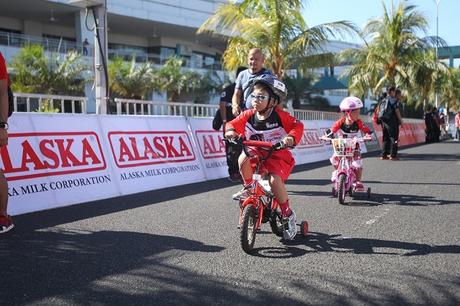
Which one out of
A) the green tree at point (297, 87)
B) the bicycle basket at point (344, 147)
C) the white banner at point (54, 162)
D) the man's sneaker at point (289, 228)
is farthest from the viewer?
the green tree at point (297, 87)

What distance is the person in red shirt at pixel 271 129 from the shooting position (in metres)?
5.15

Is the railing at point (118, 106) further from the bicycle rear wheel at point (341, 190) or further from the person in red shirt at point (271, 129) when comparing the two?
the bicycle rear wheel at point (341, 190)

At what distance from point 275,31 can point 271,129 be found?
12418 mm

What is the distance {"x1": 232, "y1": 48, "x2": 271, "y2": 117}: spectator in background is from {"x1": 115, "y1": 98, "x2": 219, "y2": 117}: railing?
319 cm

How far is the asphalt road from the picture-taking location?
12.6 ft

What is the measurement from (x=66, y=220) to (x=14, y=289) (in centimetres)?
257

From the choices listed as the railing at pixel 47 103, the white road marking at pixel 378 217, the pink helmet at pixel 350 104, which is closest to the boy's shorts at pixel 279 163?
the white road marking at pixel 378 217

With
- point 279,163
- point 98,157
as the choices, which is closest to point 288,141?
point 279,163

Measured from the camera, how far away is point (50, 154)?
7531 mm

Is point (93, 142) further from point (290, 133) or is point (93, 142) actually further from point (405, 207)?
point (405, 207)

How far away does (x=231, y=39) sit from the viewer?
1856 centimetres

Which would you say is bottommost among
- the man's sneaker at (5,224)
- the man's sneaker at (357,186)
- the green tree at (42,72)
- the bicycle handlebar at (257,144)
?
the man's sneaker at (5,224)

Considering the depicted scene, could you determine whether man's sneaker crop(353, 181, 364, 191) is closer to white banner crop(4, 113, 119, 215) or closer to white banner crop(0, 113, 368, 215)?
white banner crop(0, 113, 368, 215)

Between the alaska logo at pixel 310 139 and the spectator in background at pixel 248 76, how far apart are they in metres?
6.67
